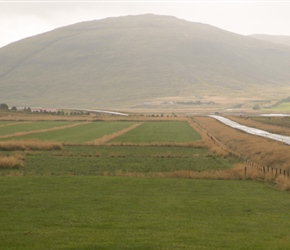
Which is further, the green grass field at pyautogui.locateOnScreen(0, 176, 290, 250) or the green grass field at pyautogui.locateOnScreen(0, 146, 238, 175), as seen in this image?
the green grass field at pyautogui.locateOnScreen(0, 146, 238, 175)

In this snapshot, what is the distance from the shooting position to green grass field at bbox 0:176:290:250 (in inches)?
634

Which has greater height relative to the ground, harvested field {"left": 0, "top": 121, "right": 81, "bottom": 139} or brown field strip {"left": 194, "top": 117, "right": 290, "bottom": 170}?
harvested field {"left": 0, "top": 121, "right": 81, "bottom": 139}

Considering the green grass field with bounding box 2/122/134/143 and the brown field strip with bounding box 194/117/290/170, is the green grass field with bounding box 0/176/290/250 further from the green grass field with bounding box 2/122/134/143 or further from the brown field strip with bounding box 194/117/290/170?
the green grass field with bounding box 2/122/134/143

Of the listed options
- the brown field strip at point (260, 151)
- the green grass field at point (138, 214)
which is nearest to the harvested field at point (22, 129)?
the brown field strip at point (260, 151)

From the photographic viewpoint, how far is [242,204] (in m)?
23.5

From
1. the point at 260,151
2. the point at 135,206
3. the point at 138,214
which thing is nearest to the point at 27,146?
the point at 260,151

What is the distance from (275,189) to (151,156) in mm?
18191

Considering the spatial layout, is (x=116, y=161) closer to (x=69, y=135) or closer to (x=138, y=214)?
(x=138, y=214)

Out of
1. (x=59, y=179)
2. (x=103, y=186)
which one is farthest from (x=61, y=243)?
(x=59, y=179)

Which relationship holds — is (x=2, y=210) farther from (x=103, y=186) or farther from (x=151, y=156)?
(x=151, y=156)

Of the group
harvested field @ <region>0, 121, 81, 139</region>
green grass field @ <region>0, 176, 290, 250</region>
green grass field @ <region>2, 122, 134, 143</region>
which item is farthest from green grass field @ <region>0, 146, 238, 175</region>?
harvested field @ <region>0, 121, 81, 139</region>

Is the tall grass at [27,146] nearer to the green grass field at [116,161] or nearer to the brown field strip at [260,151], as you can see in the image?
the green grass field at [116,161]

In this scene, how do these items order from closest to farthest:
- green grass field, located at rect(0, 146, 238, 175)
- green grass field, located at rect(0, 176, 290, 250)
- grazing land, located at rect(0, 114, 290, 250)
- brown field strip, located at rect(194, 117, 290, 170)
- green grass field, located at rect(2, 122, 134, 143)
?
green grass field, located at rect(0, 176, 290, 250), grazing land, located at rect(0, 114, 290, 250), green grass field, located at rect(0, 146, 238, 175), brown field strip, located at rect(194, 117, 290, 170), green grass field, located at rect(2, 122, 134, 143)

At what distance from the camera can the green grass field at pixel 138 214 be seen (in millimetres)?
16105
